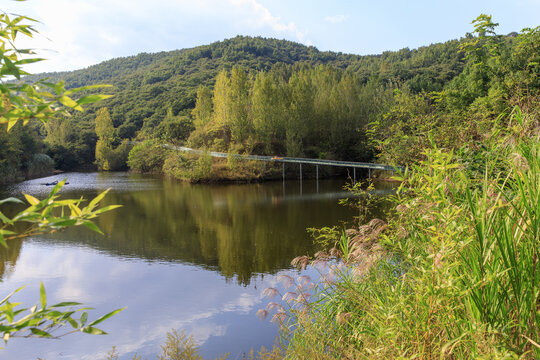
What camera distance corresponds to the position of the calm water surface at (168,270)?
5484 millimetres

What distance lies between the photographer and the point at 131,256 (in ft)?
31.3

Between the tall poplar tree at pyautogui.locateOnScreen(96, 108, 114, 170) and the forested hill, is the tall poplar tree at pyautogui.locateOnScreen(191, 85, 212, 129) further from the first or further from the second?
the tall poplar tree at pyautogui.locateOnScreen(96, 108, 114, 170)

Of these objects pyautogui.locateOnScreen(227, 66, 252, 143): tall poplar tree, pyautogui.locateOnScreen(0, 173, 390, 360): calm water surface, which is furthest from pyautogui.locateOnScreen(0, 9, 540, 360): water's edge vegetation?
pyautogui.locateOnScreen(0, 173, 390, 360): calm water surface

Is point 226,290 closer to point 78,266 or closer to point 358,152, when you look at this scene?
point 78,266

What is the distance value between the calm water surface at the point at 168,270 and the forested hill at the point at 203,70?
17.4 m

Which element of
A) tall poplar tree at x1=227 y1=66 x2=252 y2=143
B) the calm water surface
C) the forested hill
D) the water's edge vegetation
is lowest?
the calm water surface

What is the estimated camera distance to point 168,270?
841 centimetres

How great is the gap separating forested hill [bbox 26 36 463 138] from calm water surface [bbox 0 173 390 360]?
17.4m

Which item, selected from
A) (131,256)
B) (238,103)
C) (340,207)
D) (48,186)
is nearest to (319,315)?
(131,256)

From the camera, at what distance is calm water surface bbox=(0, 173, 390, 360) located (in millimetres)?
5484

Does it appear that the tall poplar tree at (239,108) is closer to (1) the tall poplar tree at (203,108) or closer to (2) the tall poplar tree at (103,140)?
(1) the tall poplar tree at (203,108)

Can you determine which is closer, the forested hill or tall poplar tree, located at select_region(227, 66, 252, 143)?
tall poplar tree, located at select_region(227, 66, 252, 143)

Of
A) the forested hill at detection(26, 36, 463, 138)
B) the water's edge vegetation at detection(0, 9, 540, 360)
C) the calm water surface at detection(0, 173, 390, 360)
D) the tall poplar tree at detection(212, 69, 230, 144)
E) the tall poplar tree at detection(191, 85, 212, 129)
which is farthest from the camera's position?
the forested hill at detection(26, 36, 463, 138)

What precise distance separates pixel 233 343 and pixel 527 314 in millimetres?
4367
